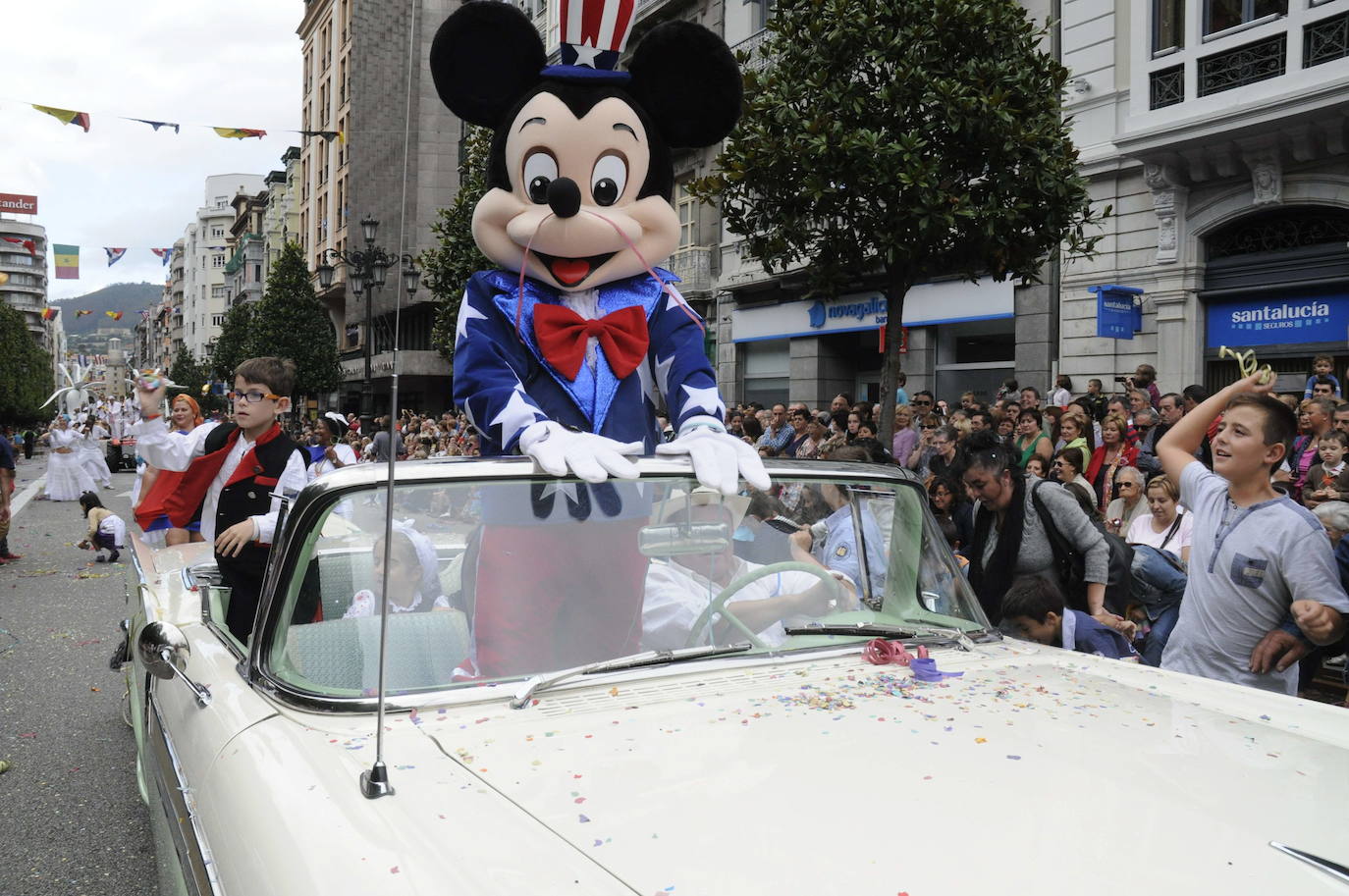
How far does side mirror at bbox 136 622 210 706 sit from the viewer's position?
214cm

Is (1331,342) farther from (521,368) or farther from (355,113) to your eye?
(521,368)

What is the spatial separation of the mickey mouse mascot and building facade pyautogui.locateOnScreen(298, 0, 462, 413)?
0.30 meters

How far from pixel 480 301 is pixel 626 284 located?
528 mm

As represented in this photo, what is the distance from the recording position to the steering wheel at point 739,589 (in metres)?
2.29

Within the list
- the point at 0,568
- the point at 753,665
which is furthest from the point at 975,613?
the point at 0,568

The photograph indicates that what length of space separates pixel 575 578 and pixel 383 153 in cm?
709

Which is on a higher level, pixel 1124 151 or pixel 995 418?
pixel 1124 151

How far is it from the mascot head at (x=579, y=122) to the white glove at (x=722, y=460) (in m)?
1.01

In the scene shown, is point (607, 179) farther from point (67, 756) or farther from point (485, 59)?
point (67, 756)

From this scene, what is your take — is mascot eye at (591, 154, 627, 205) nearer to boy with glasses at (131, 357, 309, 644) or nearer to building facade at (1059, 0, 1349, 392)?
Answer: boy with glasses at (131, 357, 309, 644)

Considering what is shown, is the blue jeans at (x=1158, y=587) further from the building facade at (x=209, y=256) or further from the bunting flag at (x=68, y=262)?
the building facade at (x=209, y=256)

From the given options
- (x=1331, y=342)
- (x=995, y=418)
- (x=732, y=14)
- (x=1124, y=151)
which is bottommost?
(x=995, y=418)

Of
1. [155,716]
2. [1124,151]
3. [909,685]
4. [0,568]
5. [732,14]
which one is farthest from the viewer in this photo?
[732,14]

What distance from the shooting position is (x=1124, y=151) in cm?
1232
